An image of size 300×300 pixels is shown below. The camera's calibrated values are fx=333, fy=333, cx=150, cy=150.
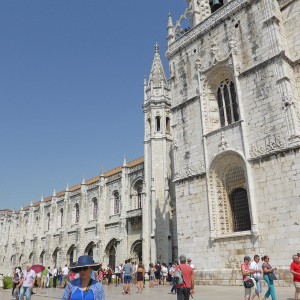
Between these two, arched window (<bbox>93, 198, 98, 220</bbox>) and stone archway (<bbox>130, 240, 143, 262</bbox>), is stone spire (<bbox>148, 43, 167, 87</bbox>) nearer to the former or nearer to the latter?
arched window (<bbox>93, 198, 98, 220</bbox>)

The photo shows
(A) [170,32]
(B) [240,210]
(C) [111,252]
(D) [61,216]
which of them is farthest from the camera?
(D) [61,216]

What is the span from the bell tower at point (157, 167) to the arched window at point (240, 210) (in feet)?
32.3

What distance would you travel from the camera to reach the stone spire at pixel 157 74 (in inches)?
1230

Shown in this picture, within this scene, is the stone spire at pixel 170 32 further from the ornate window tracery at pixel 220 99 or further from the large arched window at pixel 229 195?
the large arched window at pixel 229 195

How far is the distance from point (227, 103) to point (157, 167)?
11.3 meters

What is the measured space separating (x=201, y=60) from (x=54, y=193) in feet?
102

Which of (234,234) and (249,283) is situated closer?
(249,283)

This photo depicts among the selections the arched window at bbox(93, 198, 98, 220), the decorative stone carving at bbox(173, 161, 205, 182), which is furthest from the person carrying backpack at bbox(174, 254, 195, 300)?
the arched window at bbox(93, 198, 98, 220)

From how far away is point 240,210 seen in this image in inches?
637

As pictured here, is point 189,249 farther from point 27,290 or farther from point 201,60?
point 201,60

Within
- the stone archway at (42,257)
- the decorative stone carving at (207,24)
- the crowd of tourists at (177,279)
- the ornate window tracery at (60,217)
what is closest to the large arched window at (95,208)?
the ornate window tracery at (60,217)

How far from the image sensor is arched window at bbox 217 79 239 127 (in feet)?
56.7

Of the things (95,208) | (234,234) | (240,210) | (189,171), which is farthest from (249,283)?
(95,208)

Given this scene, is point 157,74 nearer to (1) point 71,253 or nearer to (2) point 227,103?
(2) point 227,103
